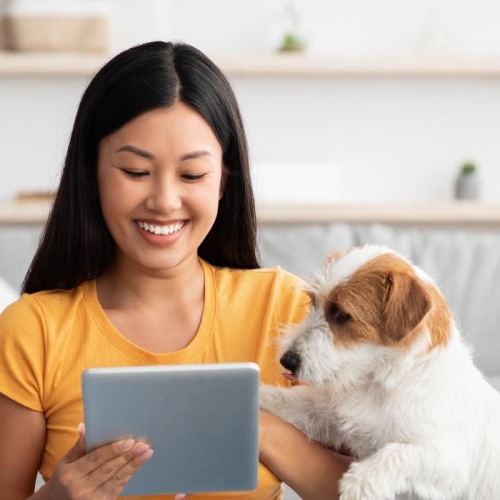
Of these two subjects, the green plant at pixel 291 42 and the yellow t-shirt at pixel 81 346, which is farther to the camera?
the green plant at pixel 291 42

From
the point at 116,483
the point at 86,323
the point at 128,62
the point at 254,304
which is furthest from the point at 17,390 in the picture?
the point at 128,62

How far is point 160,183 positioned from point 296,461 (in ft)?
1.74

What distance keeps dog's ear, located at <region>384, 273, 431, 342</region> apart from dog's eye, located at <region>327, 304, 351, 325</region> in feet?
0.23

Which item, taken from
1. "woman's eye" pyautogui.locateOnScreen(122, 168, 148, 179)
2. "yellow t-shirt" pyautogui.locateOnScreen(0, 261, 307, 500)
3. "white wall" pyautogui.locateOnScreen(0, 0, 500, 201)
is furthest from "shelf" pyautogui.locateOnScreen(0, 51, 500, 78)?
"woman's eye" pyautogui.locateOnScreen(122, 168, 148, 179)

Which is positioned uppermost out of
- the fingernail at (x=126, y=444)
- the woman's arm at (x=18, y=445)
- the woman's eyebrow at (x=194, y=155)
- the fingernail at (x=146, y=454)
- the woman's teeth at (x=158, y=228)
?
the woman's eyebrow at (x=194, y=155)

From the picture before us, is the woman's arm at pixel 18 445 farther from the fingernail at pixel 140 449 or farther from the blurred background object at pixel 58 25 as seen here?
the blurred background object at pixel 58 25

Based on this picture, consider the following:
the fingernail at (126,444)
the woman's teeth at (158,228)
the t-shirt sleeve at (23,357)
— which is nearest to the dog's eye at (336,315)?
the woman's teeth at (158,228)

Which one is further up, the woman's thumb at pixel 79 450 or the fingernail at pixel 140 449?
the fingernail at pixel 140 449

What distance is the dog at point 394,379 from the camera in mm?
1575

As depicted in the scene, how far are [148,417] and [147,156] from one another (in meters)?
0.45

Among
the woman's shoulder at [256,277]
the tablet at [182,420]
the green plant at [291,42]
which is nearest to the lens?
the tablet at [182,420]

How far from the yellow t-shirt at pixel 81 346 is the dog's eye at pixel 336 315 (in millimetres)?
185

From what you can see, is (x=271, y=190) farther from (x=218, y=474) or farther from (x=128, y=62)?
(x=218, y=474)

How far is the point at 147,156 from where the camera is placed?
165 centimetres
